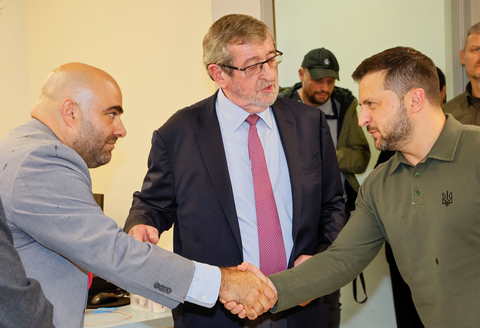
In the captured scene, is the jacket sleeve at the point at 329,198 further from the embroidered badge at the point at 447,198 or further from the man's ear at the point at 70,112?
the man's ear at the point at 70,112

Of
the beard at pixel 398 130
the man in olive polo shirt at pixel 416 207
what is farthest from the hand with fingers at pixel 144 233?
the beard at pixel 398 130

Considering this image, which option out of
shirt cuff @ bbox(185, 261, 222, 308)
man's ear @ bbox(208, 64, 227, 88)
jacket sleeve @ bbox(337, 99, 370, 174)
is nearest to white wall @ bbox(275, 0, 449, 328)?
jacket sleeve @ bbox(337, 99, 370, 174)

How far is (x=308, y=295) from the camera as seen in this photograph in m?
1.84

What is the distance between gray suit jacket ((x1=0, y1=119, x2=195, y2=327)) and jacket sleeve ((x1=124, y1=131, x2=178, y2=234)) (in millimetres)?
444

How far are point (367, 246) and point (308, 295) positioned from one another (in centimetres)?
32

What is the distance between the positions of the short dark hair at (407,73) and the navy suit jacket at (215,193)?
1.20 ft

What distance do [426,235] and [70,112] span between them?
131 cm

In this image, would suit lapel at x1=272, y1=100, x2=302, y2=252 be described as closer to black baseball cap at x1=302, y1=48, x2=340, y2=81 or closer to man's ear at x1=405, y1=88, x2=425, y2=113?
man's ear at x1=405, y1=88, x2=425, y2=113

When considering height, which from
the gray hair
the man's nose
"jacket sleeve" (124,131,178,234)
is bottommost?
"jacket sleeve" (124,131,178,234)

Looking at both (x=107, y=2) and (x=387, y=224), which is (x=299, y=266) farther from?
(x=107, y=2)

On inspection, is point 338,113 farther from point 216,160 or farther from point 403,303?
point 216,160

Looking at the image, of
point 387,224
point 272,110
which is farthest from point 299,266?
point 272,110

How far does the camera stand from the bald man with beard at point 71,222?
1.33 m

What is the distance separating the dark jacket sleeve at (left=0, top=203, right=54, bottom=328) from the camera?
903 millimetres
